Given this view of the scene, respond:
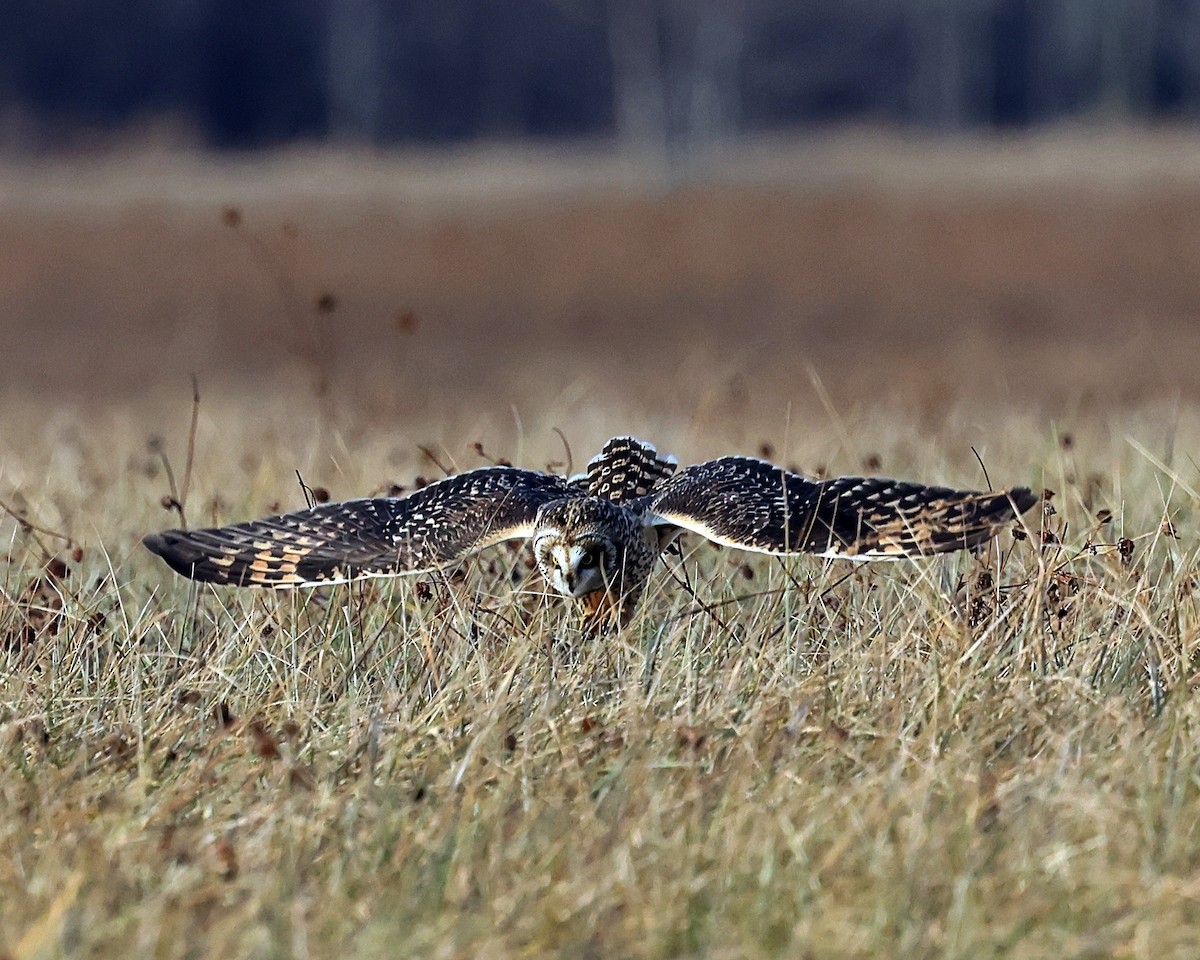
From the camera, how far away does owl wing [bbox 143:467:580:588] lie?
4289mm

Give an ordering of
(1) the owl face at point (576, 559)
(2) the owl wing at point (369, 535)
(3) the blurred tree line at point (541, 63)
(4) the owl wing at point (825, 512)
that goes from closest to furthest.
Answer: (1) the owl face at point (576, 559), (4) the owl wing at point (825, 512), (2) the owl wing at point (369, 535), (3) the blurred tree line at point (541, 63)

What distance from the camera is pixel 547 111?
40000 millimetres

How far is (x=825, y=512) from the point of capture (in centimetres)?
443

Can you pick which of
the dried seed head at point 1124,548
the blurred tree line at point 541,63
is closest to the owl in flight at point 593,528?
the dried seed head at point 1124,548

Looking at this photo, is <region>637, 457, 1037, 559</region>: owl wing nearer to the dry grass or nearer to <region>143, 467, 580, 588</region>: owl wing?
the dry grass

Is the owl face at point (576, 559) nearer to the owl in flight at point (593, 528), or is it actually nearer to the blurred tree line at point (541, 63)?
the owl in flight at point (593, 528)

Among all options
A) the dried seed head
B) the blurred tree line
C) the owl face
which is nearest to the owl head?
the owl face

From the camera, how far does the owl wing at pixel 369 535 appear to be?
14.1 ft

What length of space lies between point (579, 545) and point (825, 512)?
701 mm

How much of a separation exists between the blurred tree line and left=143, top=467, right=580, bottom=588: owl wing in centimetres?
3198

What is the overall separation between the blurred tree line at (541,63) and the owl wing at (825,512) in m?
32.1

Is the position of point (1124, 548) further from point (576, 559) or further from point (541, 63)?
point (541, 63)

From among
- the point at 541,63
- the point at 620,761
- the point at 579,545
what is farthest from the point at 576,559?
the point at 541,63

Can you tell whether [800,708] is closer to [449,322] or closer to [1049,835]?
[1049,835]
